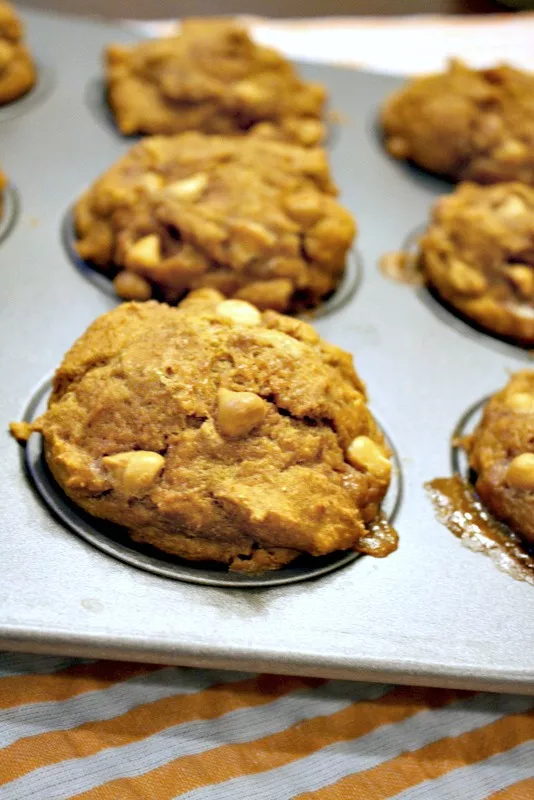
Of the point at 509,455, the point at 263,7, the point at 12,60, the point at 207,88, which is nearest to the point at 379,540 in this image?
the point at 509,455

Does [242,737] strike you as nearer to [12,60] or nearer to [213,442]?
[213,442]

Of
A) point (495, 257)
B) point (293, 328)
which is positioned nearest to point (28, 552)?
point (293, 328)

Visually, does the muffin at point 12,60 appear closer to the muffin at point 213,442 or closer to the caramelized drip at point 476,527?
the muffin at point 213,442

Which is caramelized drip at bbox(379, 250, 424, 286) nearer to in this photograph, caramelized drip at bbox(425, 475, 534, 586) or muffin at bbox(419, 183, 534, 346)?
muffin at bbox(419, 183, 534, 346)

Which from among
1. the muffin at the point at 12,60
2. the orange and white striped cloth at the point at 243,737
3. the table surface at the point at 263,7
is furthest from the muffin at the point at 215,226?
the table surface at the point at 263,7

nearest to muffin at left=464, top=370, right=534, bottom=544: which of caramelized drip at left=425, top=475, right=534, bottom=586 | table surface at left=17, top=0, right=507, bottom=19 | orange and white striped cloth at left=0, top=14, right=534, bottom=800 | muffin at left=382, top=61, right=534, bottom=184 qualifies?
caramelized drip at left=425, top=475, right=534, bottom=586

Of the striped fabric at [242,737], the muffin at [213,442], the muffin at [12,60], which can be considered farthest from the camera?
the muffin at [12,60]
